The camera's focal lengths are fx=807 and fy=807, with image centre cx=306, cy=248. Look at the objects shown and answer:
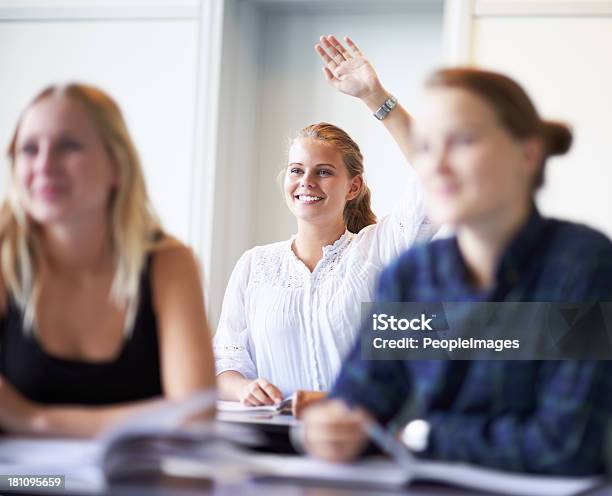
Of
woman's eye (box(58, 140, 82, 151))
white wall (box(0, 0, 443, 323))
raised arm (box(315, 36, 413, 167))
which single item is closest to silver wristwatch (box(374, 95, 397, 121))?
raised arm (box(315, 36, 413, 167))

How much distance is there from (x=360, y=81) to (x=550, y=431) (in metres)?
0.96

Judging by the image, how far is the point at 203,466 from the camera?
76 centimetres

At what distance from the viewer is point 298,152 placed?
2031 mm

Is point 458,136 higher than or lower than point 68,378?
higher

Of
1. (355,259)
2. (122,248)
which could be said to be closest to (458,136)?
(122,248)

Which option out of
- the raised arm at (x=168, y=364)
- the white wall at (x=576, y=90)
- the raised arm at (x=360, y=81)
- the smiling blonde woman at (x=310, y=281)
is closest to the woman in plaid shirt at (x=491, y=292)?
the raised arm at (x=168, y=364)

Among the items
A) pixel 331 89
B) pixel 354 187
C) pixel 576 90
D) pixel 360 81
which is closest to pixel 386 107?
pixel 360 81

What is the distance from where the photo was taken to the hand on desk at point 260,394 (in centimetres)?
159

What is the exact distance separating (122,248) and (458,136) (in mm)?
374

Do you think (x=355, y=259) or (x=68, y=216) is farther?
(x=355, y=259)

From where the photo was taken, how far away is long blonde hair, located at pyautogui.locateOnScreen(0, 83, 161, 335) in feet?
2.81

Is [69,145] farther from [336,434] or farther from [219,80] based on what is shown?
[219,80]

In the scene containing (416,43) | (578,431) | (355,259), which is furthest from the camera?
(416,43)

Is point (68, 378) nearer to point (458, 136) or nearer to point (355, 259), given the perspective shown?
point (458, 136)
